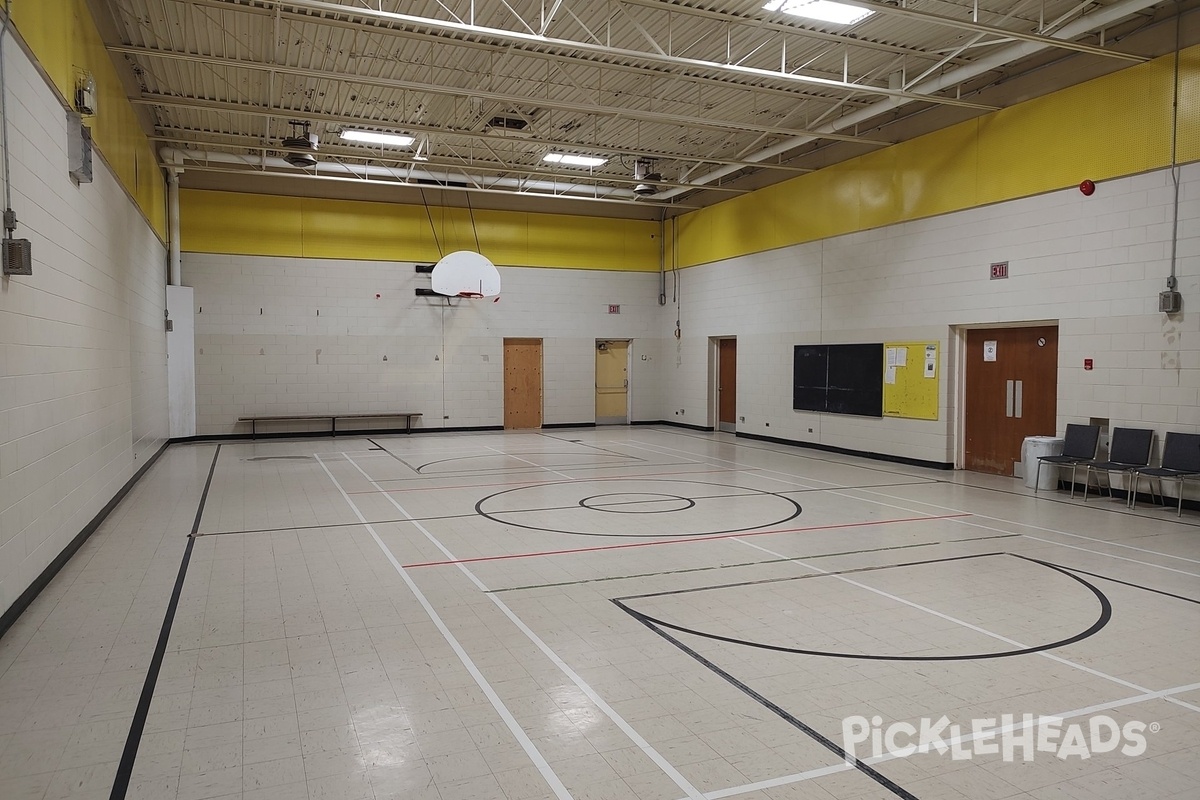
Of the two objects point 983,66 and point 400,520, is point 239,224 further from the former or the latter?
point 983,66

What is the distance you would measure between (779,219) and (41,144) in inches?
520

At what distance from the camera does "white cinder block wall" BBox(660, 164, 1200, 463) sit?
9281 mm

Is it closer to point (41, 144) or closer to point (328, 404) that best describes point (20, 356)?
Result: point (41, 144)

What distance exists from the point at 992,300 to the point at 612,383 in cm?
1093

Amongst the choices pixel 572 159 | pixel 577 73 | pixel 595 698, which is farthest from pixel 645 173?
pixel 595 698

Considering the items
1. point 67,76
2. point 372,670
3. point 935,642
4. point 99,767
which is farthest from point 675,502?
point 67,76

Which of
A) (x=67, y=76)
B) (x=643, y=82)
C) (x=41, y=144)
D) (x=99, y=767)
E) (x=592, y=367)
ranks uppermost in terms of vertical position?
(x=643, y=82)

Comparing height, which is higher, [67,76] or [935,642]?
[67,76]

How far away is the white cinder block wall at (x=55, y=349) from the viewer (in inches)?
205

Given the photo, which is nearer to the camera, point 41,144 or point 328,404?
point 41,144

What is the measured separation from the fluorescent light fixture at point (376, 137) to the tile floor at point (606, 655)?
327 inches

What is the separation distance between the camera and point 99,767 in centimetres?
325

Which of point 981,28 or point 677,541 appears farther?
point 981,28

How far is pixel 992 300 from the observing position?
11594mm
